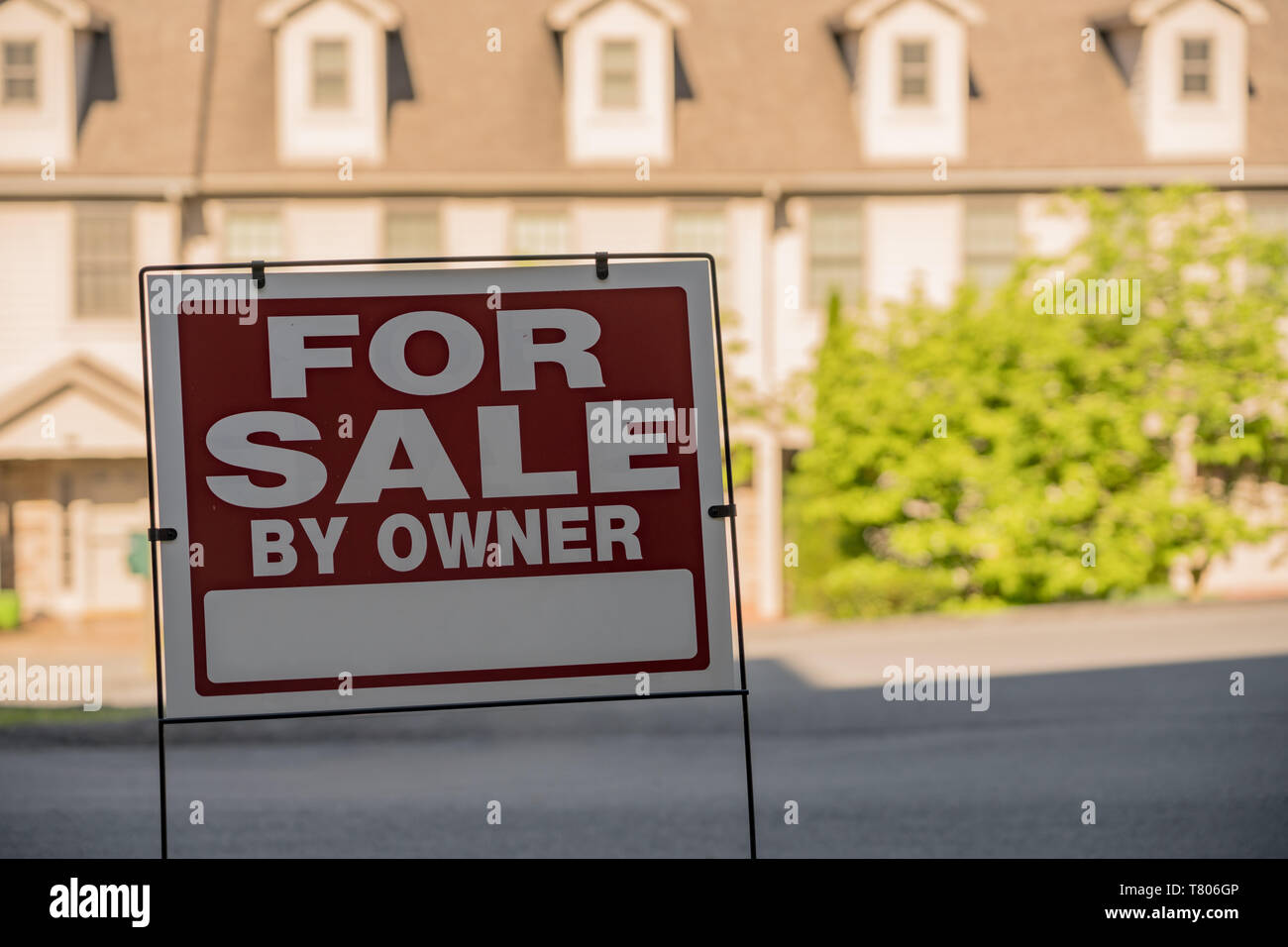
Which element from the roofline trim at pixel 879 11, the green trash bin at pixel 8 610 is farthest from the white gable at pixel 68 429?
the roofline trim at pixel 879 11

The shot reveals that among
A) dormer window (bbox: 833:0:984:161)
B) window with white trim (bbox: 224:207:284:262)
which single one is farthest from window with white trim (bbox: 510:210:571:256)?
dormer window (bbox: 833:0:984:161)

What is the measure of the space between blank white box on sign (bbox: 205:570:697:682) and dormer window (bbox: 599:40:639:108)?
56.8ft

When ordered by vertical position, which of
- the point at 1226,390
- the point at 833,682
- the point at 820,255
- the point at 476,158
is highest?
the point at 476,158

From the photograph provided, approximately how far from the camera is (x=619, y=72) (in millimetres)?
20359

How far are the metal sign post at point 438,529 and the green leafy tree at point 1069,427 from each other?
13.0 meters

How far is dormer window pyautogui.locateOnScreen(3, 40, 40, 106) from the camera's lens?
19.8 metres

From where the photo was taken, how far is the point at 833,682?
12.1 meters

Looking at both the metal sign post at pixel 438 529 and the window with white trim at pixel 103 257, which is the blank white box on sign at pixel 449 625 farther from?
the window with white trim at pixel 103 257

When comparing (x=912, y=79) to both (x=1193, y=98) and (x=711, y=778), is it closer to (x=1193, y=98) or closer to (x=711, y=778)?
(x=1193, y=98)

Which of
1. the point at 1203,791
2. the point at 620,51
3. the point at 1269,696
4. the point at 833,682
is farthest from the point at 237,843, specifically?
the point at 620,51

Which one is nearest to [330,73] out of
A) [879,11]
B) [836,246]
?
[836,246]

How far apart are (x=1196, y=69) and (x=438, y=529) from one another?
66.1ft
